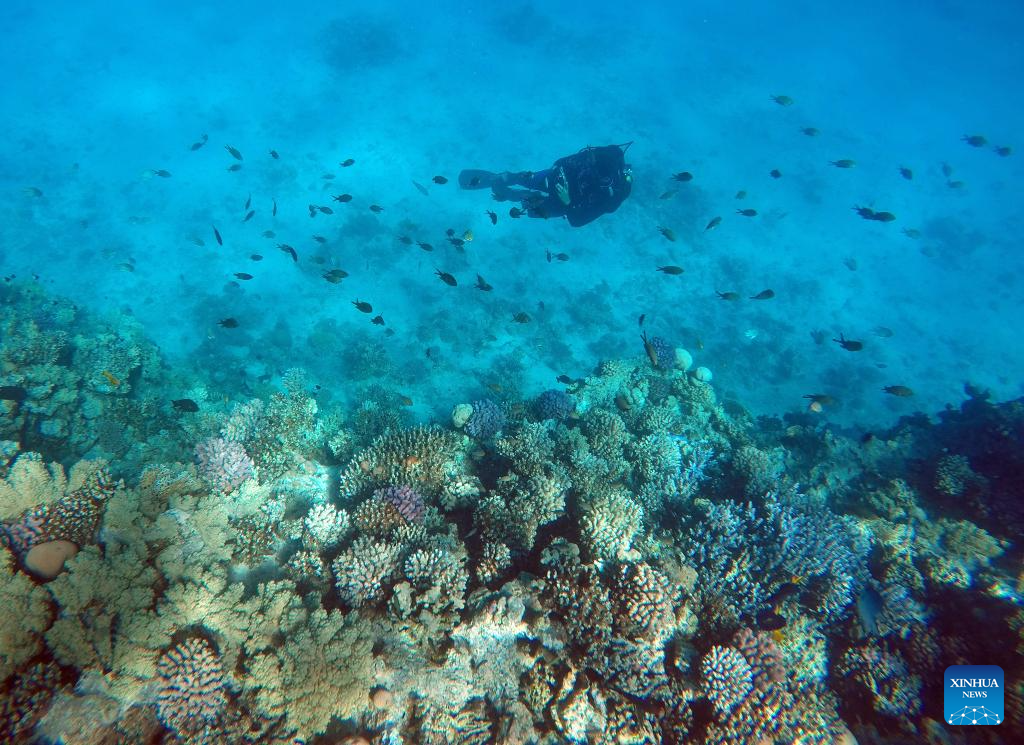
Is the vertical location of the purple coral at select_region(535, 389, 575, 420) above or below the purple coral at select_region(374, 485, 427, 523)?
below

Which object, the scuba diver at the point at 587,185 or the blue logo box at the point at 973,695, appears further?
the scuba diver at the point at 587,185

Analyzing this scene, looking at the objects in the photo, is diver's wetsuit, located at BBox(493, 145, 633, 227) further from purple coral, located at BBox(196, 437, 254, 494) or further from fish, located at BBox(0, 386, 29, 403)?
fish, located at BBox(0, 386, 29, 403)

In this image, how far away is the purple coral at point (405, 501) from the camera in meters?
5.56

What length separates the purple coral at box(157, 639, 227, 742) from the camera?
3570 millimetres

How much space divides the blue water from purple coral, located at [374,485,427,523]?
5.27 m

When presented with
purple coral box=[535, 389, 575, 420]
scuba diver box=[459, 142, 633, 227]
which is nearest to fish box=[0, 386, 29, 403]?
purple coral box=[535, 389, 575, 420]

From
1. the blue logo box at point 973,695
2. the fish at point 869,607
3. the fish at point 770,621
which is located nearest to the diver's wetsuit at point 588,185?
the fish at point 770,621

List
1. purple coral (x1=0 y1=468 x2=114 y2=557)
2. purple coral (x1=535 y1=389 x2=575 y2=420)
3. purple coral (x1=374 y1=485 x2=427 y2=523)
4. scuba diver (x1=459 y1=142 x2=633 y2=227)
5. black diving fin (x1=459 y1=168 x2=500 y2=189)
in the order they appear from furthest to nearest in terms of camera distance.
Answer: black diving fin (x1=459 y1=168 x2=500 y2=189) → scuba diver (x1=459 y1=142 x2=633 y2=227) → purple coral (x1=535 y1=389 x2=575 y2=420) → purple coral (x1=374 y1=485 x2=427 y2=523) → purple coral (x1=0 y1=468 x2=114 y2=557)

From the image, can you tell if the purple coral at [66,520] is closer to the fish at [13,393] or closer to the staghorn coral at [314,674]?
the staghorn coral at [314,674]

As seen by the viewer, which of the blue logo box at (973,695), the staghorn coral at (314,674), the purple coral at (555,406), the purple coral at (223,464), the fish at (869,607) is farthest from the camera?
the purple coral at (555,406)

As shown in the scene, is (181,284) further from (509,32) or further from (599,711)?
(509,32)

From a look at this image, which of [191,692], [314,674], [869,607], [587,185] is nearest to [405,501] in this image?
[314,674]

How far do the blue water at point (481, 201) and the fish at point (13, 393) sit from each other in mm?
4136

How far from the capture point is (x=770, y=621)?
551cm
